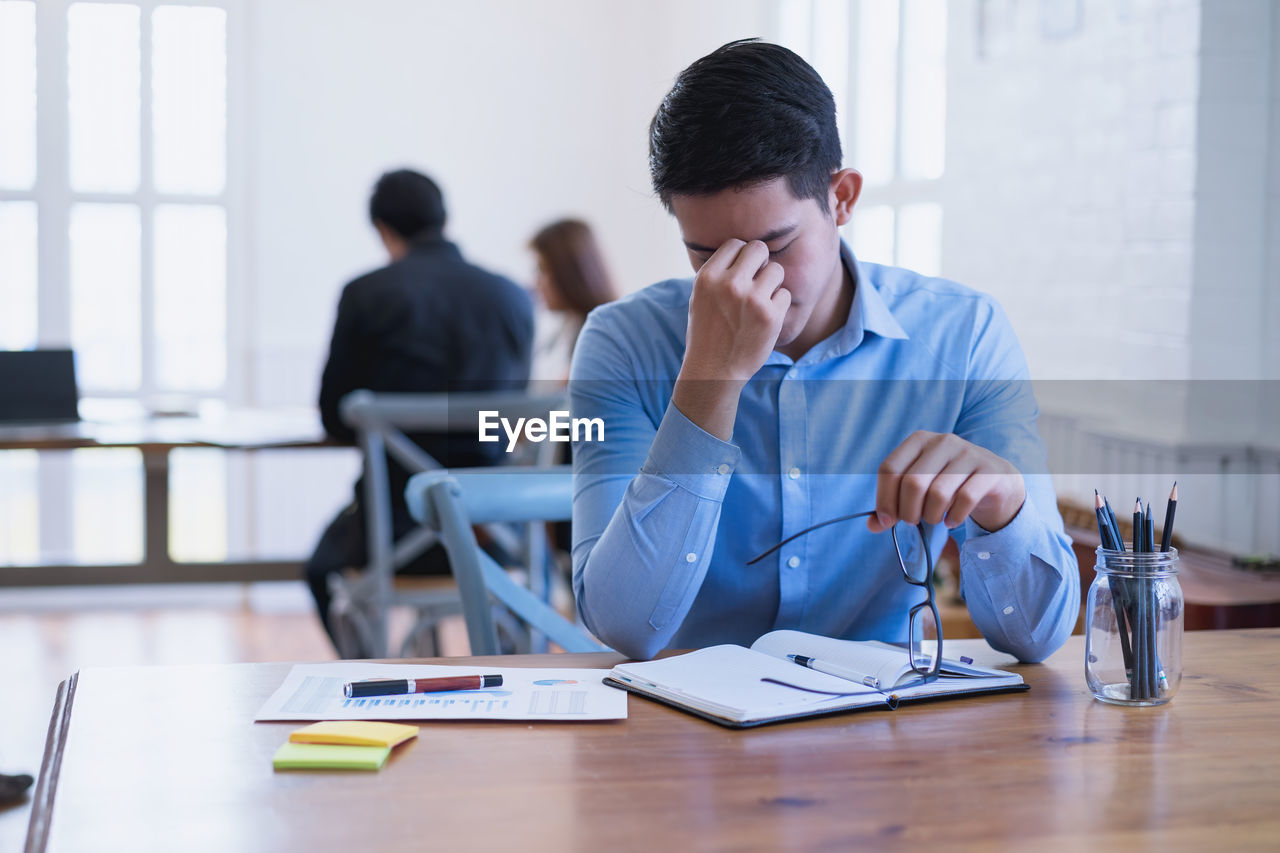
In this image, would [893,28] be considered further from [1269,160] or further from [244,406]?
[244,406]

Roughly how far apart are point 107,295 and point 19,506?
2.75 ft

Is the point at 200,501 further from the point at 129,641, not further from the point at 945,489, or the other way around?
the point at 945,489

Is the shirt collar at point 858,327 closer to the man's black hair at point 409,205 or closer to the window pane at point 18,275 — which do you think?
the man's black hair at point 409,205

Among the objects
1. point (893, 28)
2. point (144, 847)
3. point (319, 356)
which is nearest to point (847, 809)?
point (144, 847)

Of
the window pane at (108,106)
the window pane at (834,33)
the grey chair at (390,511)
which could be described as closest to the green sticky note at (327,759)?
the grey chair at (390,511)

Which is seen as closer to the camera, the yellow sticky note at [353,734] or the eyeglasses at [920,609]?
the yellow sticky note at [353,734]

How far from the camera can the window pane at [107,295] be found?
473 centimetres

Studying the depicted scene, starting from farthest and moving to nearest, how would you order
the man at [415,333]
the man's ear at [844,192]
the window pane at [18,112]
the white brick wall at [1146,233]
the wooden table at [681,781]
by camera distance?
the window pane at [18,112] < the man at [415,333] < the white brick wall at [1146,233] < the man's ear at [844,192] < the wooden table at [681,781]

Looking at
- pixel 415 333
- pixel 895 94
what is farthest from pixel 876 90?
pixel 415 333

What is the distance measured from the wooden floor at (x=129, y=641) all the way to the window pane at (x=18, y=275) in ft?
3.24

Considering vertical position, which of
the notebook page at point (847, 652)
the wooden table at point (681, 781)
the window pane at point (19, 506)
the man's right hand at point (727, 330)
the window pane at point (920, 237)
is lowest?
the window pane at point (19, 506)

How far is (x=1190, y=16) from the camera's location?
2.44 meters

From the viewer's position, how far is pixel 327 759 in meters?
0.79

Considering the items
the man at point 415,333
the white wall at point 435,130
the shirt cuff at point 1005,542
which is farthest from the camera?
the white wall at point 435,130
